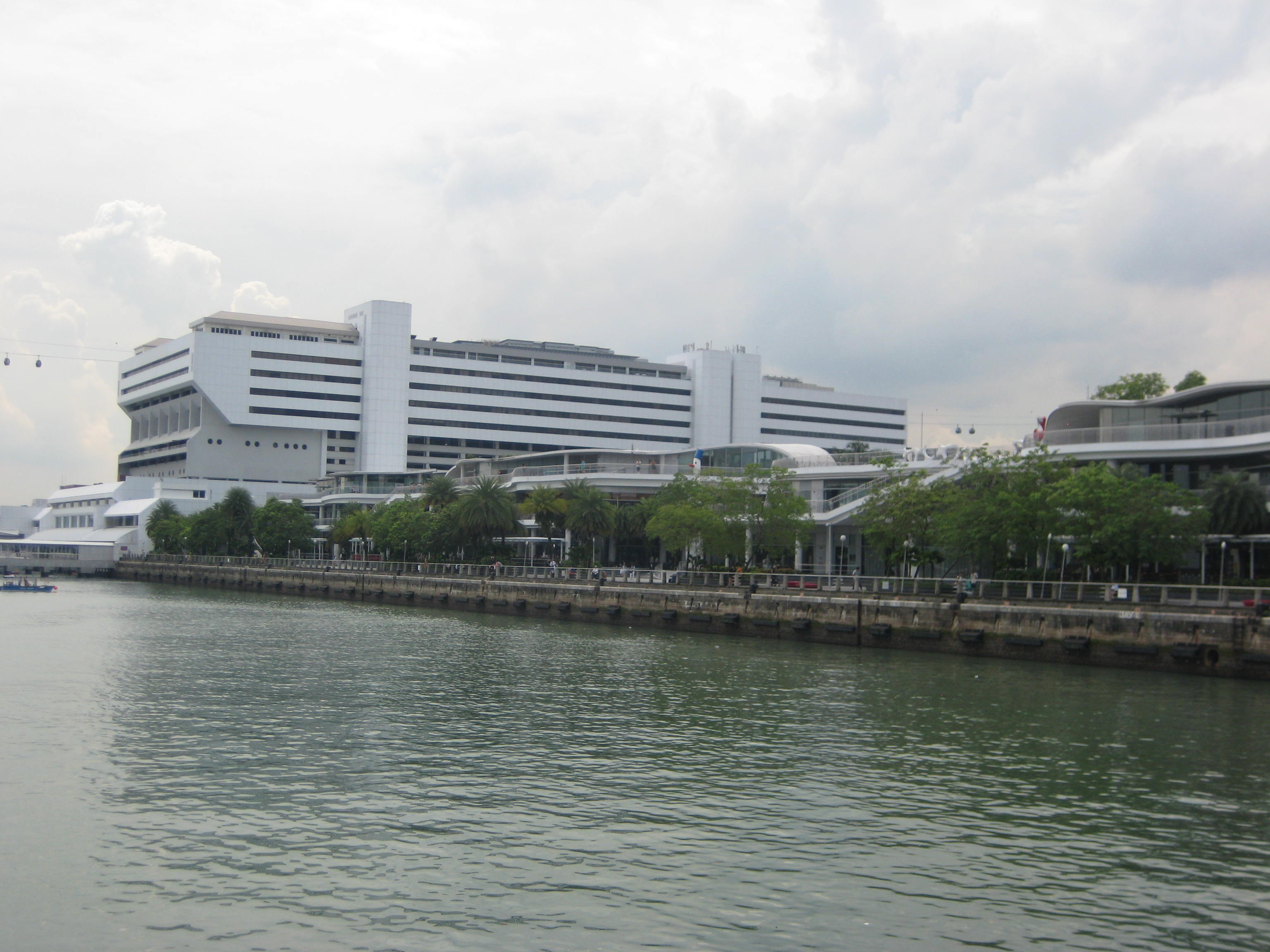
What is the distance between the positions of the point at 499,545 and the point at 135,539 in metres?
77.5

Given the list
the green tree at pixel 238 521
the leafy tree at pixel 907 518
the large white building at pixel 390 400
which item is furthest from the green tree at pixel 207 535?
the leafy tree at pixel 907 518

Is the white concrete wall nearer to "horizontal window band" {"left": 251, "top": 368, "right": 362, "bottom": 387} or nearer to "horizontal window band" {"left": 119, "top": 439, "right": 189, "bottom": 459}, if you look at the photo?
"horizontal window band" {"left": 251, "top": 368, "right": 362, "bottom": 387}

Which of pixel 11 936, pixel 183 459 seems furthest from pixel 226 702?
pixel 183 459

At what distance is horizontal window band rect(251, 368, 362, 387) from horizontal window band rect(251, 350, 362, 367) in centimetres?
172

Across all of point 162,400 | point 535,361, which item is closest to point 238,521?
point 162,400

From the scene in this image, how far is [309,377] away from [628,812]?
152 meters

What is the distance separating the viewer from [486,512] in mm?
92438

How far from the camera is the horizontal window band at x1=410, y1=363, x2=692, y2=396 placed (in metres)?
170

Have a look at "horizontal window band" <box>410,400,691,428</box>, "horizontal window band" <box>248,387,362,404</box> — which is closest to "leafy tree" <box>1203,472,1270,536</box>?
"horizontal window band" <box>410,400,691,428</box>

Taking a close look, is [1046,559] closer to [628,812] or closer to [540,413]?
[628,812]

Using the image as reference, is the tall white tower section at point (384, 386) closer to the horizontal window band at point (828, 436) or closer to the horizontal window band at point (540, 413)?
the horizontal window band at point (540, 413)

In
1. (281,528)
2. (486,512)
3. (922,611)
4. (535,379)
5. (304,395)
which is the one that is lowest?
(922,611)

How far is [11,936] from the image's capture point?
48.6 ft

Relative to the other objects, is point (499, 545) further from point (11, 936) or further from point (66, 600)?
point (11, 936)
